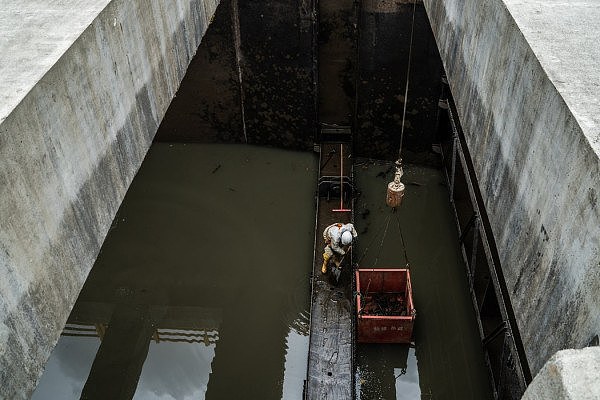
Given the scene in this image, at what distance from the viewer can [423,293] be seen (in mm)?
7516

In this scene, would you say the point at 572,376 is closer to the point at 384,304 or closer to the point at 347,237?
the point at 347,237

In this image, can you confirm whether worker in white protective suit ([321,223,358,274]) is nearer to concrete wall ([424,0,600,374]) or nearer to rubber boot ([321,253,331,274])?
rubber boot ([321,253,331,274])

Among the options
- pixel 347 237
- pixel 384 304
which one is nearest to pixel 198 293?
pixel 347 237

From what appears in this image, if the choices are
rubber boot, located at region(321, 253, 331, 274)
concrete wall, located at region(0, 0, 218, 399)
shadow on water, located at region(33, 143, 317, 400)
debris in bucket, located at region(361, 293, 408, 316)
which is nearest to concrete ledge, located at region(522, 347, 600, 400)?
concrete wall, located at region(0, 0, 218, 399)

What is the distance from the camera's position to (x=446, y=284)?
300 inches

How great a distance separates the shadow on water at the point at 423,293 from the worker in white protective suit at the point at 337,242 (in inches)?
32.5

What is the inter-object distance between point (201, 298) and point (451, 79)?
13.8 feet

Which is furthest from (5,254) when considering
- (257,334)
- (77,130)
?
(257,334)

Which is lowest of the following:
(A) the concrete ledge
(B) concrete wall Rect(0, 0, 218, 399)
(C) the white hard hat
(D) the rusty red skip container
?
(A) the concrete ledge

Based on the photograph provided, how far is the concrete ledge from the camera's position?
1835 millimetres

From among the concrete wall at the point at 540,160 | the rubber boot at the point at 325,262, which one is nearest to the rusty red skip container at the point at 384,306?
A: the rubber boot at the point at 325,262

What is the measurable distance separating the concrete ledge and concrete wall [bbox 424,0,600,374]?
0.57m

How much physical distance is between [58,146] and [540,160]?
2.61 m

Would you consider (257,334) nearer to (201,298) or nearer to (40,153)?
(201,298)
